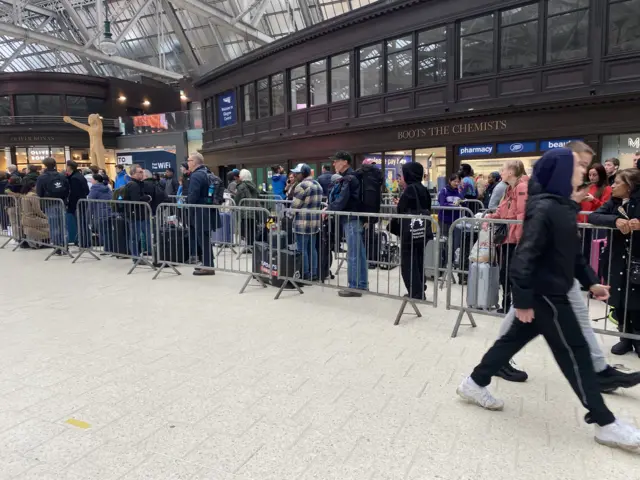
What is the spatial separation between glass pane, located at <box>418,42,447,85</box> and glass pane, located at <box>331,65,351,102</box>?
3.26 m

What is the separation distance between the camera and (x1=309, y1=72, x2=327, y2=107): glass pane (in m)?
19.3

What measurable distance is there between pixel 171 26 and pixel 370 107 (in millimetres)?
26701

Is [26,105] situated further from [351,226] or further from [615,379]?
[615,379]

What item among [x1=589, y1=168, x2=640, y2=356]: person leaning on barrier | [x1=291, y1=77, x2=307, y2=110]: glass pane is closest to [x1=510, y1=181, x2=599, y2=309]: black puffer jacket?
[x1=589, y1=168, x2=640, y2=356]: person leaning on barrier

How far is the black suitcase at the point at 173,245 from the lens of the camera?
28.2 feet

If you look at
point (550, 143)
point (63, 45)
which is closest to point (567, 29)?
point (550, 143)

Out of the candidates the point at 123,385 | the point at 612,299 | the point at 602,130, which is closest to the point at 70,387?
the point at 123,385

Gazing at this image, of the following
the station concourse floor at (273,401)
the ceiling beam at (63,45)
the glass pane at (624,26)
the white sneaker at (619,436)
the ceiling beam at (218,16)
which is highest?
the ceiling beam at (218,16)

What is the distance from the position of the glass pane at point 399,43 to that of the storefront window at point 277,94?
20.3ft

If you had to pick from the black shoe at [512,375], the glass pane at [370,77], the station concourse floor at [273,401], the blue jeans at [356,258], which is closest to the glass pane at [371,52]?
the glass pane at [370,77]

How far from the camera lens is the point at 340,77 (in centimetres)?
1856

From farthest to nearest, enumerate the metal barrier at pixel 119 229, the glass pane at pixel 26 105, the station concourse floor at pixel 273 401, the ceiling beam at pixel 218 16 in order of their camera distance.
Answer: the glass pane at pixel 26 105, the ceiling beam at pixel 218 16, the metal barrier at pixel 119 229, the station concourse floor at pixel 273 401

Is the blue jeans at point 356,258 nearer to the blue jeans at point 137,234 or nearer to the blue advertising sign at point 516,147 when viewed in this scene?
the blue jeans at point 137,234

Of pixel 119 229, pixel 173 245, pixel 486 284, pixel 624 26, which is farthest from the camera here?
pixel 624 26
